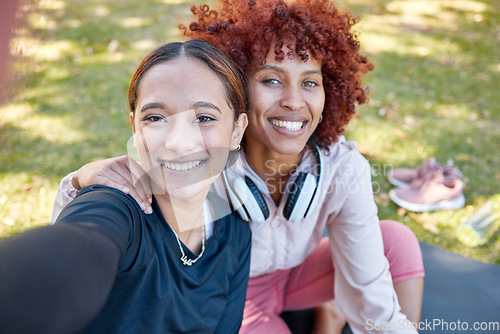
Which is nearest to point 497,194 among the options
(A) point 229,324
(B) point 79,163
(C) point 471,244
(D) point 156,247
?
(C) point 471,244

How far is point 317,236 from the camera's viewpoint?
2283mm

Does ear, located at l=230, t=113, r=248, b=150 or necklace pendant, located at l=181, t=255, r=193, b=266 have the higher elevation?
ear, located at l=230, t=113, r=248, b=150

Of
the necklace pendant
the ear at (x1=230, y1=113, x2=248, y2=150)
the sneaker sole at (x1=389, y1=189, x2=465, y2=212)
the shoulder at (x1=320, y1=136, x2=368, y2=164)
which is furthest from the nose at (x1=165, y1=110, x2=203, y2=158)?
the sneaker sole at (x1=389, y1=189, x2=465, y2=212)

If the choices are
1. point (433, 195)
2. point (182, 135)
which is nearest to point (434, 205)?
point (433, 195)

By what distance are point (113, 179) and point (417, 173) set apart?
3.06 m

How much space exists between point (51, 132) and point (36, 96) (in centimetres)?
79

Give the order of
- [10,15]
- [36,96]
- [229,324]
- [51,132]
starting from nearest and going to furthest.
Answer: [10,15], [229,324], [51,132], [36,96]

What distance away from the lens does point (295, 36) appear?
6.07ft

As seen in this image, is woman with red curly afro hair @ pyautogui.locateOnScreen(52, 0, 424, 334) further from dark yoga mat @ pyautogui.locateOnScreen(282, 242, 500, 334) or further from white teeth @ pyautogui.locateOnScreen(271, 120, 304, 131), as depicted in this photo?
dark yoga mat @ pyautogui.locateOnScreen(282, 242, 500, 334)

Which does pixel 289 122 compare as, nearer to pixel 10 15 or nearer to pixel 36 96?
pixel 10 15

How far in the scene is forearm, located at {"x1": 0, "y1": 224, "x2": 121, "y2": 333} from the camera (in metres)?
0.69

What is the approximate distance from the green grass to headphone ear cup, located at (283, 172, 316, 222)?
6.05 feet

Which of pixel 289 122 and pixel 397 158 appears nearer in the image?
pixel 289 122

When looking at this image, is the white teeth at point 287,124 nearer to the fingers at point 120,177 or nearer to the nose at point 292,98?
the nose at point 292,98
